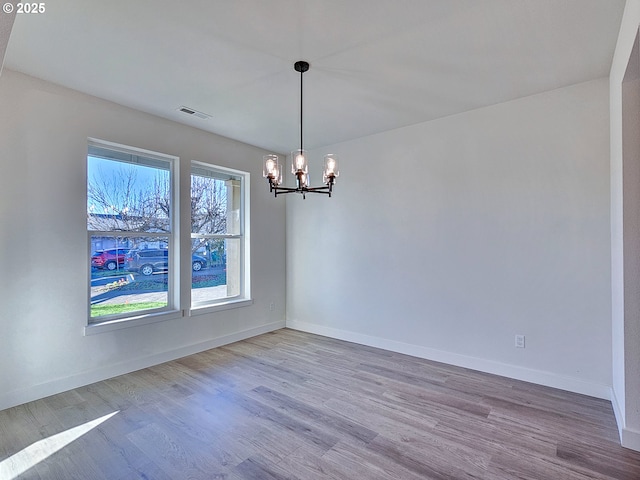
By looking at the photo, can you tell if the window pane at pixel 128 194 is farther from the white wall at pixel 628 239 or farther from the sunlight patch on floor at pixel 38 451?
the white wall at pixel 628 239

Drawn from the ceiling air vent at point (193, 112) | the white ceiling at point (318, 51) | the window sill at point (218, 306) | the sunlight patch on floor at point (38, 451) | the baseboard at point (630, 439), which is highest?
the white ceiling at point (318, 51)

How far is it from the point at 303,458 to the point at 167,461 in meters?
0.87

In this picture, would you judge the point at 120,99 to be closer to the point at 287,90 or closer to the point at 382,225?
the point at 287,90

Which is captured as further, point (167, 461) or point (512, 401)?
point (512, 401)

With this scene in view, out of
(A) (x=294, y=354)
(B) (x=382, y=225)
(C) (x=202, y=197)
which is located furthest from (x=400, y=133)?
(A) (x=294, y=354)

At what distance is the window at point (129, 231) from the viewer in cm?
333

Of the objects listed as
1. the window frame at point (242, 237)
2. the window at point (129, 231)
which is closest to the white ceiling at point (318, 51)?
the window at point (129, 231)

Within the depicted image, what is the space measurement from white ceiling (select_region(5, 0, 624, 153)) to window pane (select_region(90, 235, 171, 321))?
1.51m

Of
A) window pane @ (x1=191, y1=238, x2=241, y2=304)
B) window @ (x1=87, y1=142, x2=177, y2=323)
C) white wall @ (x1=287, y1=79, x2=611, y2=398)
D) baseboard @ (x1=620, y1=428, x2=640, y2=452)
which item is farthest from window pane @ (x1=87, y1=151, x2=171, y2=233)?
baseboard @ (x1=620, y1=428, x2=640, y2=452)

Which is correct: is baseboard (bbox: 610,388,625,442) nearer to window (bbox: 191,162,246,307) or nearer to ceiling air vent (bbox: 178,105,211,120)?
window (bbox: 191,162,246,307)

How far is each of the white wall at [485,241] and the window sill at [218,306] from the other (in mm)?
1178

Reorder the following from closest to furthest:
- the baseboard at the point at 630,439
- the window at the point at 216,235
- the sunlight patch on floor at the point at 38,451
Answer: the sunlight patch on floor at the point at 38,451 → the baseboard at the point at 630,439 → the window at the point at 216,235

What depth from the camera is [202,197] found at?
430cm

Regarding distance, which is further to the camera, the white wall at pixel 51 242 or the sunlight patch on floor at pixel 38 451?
the white wall at pixel 51 242
